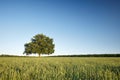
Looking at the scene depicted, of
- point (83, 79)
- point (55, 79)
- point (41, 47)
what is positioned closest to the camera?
point (55, 79)

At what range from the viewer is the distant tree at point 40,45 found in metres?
65.1

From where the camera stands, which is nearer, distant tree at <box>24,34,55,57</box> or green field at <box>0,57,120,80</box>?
green field at <box>0,57,120,80</box>

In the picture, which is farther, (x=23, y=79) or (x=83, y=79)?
(x=83, y=79)

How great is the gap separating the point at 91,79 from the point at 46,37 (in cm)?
6609

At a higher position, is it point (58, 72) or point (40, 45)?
point (40, 45)

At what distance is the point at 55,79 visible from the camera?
12.5 feet

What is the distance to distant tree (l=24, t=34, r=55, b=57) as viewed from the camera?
65125 mm

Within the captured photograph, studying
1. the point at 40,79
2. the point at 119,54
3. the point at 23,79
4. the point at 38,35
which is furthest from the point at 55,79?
the point at 119,54

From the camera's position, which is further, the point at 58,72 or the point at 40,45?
the point at 40,45

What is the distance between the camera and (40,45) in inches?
2623

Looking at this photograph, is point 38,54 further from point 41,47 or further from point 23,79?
point 23,79

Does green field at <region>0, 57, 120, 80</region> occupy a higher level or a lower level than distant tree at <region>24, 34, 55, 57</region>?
lower

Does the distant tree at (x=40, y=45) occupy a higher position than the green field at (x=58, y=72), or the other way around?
the distant tree at (x=40, y=45)

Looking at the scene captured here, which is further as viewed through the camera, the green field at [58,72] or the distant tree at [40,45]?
the distant tree at [40,45]
